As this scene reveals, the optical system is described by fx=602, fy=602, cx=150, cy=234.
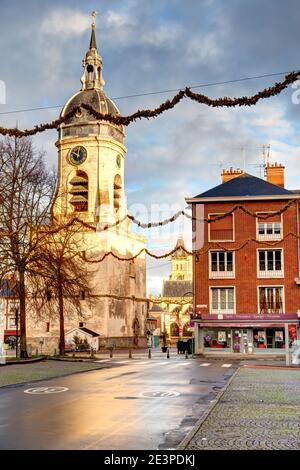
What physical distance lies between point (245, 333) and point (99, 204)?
1297 inches

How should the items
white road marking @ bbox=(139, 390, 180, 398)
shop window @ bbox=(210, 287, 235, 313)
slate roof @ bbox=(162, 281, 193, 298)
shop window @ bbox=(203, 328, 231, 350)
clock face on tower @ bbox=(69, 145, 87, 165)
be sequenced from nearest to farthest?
white road marking @ bbox=(139, 390, 180, 398), shop window @ bbox=(203, 328, 231, 350), shop window @ bbox=(210, 287, 235, 313), clock face on tower @ bbox=(69, 145, 87, 165), slate roof @ bbox=(162, 281, 193, 298)

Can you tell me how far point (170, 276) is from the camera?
18575 centimetres

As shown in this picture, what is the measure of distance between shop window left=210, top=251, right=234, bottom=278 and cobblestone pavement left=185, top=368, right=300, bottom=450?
29.4 metres

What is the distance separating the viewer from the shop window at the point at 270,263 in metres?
49.7

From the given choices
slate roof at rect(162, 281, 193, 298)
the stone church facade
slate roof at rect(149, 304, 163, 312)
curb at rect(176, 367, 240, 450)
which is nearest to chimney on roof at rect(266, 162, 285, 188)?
the stone church facade

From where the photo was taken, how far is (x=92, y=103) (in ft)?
257

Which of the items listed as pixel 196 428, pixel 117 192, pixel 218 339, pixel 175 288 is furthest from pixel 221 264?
pixel 175 288

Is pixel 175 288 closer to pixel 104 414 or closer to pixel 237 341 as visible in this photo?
pixel 237 341

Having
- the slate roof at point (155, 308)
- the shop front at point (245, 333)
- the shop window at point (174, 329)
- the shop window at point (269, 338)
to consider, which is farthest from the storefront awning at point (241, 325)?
A: the shop window at point (174, 329)

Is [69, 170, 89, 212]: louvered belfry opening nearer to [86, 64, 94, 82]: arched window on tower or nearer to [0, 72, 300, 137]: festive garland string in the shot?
[86, 64, 94, 82]: arched window on tower

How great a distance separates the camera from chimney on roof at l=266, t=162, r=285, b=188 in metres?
58.2

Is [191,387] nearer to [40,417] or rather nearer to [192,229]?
[40,417]
